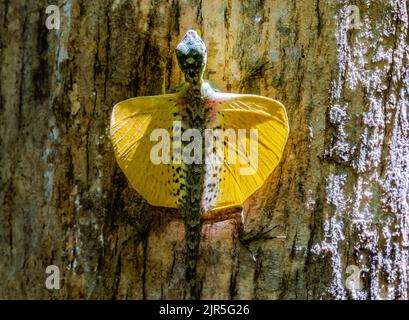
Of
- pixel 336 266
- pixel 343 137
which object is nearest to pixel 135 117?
pixel 343 137

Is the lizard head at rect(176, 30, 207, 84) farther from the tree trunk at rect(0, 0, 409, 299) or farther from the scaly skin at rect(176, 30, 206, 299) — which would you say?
the tree trunk at rect(0, 0, 409, 299)

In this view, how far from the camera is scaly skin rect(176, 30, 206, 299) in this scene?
3.13 metres

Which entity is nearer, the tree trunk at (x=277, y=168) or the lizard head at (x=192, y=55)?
the lizard head at (x=192, y=55)

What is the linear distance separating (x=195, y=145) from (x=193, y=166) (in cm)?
11

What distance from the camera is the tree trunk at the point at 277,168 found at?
321 cm

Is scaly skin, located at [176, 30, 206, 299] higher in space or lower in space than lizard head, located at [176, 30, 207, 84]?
lower

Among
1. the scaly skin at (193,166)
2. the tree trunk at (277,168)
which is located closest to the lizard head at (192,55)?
the scaly skin at (193,166)

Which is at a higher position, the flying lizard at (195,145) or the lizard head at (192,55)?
the lizard head at (192,55)

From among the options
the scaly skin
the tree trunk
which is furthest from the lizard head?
the tree trunk

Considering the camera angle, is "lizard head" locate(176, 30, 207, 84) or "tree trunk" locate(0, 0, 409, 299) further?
"tree trunk" locate(0, 0, 409, 299)

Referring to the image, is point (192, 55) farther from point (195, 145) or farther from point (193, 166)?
point (193, 166)

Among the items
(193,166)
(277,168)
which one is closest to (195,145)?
(193,166)

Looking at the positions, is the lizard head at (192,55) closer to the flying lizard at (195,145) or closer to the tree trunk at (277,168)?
the flying lizard at (195,145)

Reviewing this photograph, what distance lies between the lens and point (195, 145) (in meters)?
3.28
